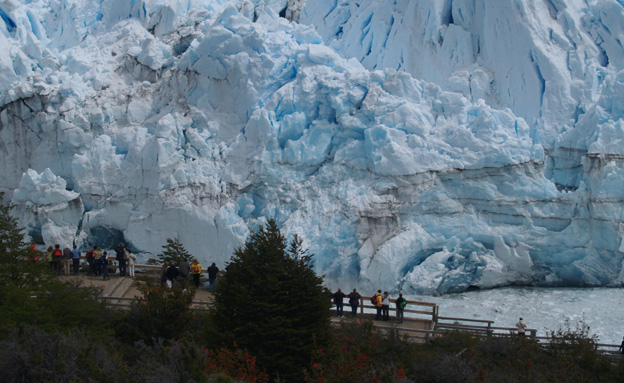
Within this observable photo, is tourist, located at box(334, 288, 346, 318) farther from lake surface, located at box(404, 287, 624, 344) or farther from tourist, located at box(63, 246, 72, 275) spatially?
tourist, located at box(63, 246, 72, 275)

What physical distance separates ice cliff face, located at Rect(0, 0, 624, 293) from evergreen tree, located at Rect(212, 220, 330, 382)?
254 inches

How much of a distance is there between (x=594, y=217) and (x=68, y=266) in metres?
12.7

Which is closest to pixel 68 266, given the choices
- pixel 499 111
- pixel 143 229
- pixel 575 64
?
pixel 143 229

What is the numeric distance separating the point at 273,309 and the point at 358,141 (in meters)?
8.79

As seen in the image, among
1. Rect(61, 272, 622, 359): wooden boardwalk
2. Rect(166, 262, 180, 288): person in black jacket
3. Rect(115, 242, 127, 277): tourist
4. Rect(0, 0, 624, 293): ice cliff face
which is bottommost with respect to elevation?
Rect(61, 272, 622, 359): wooden boardwalk

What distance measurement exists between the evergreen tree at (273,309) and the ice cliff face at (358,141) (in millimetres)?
6441

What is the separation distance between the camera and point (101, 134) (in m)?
17.1

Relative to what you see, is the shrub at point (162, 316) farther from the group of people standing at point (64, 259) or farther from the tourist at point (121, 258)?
the group of people standing at point (64, 259)

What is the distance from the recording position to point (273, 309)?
7988 millimetres

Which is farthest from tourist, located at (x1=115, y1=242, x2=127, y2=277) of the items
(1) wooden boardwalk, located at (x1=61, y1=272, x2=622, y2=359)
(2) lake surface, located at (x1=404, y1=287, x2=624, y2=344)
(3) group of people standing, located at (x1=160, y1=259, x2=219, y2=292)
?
(2) lake surface, located at (x1=404, y1=287, x2=624, y2=344)

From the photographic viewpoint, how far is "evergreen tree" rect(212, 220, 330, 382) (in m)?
7.86

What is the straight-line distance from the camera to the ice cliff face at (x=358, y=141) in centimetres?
1504

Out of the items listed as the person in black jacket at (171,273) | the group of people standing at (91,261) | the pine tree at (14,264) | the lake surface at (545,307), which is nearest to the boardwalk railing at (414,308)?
the lake surface at (545,307)

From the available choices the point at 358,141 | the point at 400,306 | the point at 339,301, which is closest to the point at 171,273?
the point at 339,301
